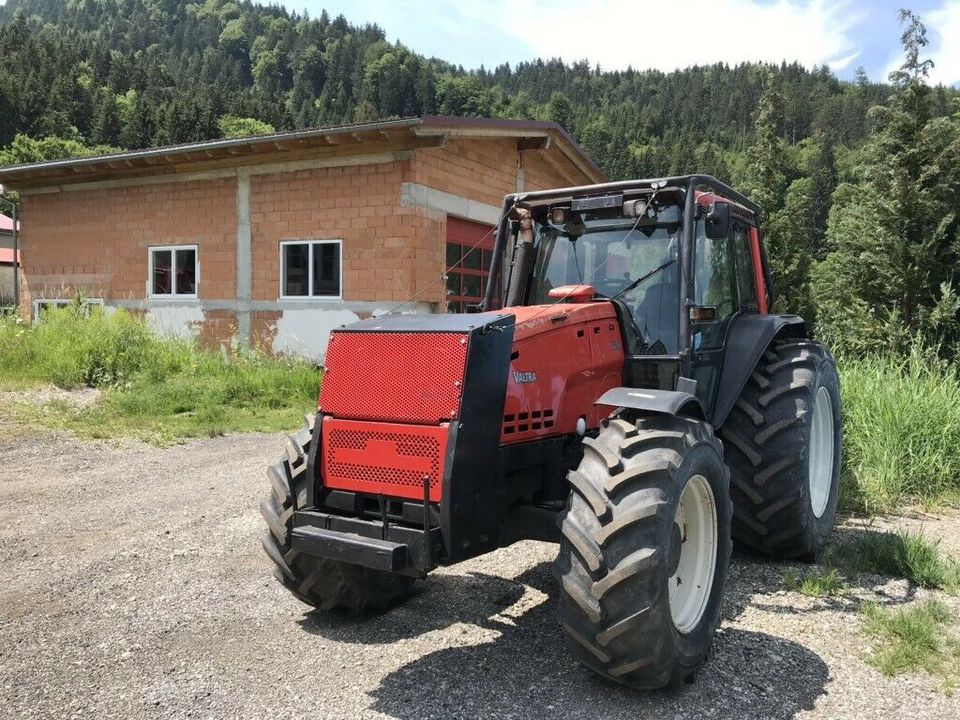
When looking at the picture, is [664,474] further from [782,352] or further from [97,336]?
[97,336]

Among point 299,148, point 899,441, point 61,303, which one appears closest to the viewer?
point 899,441

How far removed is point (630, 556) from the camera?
10.7 ft

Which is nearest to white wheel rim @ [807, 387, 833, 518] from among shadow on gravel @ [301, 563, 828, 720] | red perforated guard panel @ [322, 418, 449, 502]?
shadow on gravel @ [301, 563, 828, 720]

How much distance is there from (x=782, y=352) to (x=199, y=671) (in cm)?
402

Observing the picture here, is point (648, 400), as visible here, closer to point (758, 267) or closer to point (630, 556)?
point (630, 556)

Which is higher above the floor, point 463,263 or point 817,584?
point 463,263

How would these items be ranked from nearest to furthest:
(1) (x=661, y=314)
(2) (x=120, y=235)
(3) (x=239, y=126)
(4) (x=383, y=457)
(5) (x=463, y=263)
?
(4) (x=383, y=457)
(1) (x=661, y=314)
(5) (x=463, y=263)
(2) (x=120, y=235)
(3) (x=239, y=126)

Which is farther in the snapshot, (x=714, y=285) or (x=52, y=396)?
(x=52, y=396)

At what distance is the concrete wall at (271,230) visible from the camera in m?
12.7

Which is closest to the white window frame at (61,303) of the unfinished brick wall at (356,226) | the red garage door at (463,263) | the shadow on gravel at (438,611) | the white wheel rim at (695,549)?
the unfinished brick wall at (356,226)

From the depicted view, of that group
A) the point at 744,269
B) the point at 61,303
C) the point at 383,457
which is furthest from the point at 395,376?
the point at 61,303

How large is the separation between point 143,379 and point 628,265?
9479 millimetres

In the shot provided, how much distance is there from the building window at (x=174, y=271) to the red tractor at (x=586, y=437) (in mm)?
11203

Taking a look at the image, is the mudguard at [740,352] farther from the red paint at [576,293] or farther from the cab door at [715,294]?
the red paint at [576,293]
